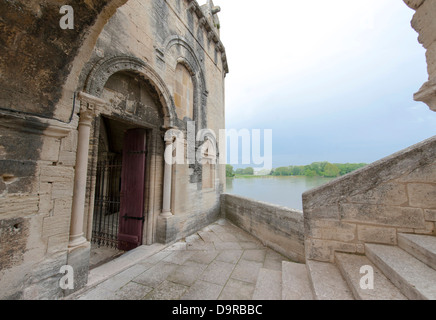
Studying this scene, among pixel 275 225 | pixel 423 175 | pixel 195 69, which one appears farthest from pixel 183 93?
pixel 423 175

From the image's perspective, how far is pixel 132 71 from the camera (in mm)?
3070

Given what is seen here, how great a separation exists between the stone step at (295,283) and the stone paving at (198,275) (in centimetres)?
12

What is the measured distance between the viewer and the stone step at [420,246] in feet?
4.68

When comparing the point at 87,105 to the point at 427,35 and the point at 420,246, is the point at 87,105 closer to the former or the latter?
the point at 420,246

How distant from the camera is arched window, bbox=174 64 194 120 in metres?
4.23

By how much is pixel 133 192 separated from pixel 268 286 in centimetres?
304

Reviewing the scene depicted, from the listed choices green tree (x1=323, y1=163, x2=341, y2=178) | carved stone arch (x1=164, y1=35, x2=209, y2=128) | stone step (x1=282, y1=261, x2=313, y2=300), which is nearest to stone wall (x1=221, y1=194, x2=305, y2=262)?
stone step (x1=282, y1=261, x2=313, y2=300)

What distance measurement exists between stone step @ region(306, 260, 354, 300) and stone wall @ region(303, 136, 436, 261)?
15cm

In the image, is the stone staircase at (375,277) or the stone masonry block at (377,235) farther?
the stone masonry block at (377,235)

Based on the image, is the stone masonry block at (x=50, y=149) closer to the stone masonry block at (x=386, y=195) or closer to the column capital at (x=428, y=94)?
the stone masonry block at (x=386, y=195)

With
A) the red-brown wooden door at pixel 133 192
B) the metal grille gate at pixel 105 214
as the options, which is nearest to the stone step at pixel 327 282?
the red-brown wooden door at pixel 133 192

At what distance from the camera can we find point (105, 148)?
6.41 meters

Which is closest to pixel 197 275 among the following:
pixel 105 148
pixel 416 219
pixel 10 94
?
pixel 416 219
